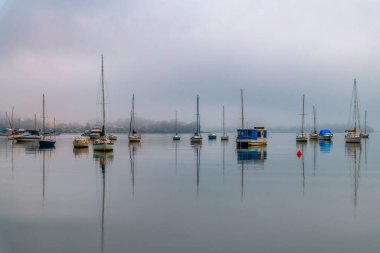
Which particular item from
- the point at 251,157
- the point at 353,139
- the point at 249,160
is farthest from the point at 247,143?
the point at 353,139

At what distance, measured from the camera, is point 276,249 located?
13000 mm

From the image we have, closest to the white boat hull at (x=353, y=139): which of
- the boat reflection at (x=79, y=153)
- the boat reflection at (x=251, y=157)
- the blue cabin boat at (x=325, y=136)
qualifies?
the blue cabin boat at (x=325, y=136)

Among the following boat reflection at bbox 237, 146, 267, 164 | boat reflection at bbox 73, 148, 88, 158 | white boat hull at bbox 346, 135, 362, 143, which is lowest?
boat reflection at bbox 73, 148, 88, 158

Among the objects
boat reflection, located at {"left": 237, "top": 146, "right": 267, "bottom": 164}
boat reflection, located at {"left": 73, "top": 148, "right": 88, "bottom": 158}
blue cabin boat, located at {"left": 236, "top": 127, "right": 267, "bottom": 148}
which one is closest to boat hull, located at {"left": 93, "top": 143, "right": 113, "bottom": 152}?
boat reflection, located at {"left": 73, "top": 148, "right": 88, "bottom": 158}

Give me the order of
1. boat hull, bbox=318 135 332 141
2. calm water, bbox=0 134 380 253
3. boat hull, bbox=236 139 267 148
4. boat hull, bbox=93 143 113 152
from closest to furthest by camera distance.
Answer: calm water, bbox=0 134 380 253
boat hull, bbox=93 143 113 152
boat hull, bbox=236 139 267 148
boat hull, bbox=318 135 332 141

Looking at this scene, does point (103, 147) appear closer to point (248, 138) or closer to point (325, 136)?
point (248, 138)

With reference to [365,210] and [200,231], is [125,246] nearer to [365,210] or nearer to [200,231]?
[200,231]

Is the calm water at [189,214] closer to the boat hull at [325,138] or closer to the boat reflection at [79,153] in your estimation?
the boat reflection at [79,153]

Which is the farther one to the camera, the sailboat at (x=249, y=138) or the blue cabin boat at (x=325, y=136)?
the blue cabin boat at (x=325, y=136)

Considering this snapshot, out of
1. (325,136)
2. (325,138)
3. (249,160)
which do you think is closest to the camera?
(249,160)

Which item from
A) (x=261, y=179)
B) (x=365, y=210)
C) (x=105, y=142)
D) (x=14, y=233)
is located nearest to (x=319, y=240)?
(x=365, y=210)

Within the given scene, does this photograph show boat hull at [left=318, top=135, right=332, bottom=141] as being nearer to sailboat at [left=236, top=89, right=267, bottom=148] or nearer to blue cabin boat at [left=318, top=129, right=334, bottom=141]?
blue cabin boat at [left=318, top=129, right=334, bottom=141]

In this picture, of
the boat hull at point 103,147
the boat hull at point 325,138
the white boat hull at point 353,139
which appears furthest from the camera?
the boat hull at point 325,138

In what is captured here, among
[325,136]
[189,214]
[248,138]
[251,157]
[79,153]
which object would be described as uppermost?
[248,138]
